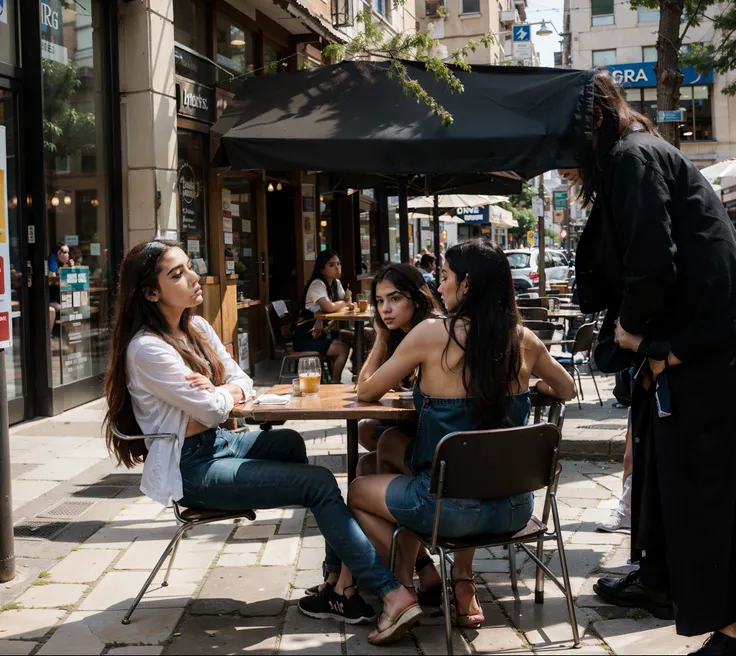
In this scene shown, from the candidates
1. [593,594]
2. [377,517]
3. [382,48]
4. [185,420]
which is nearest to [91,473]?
[185,420]

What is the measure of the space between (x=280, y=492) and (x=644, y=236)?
1710mm

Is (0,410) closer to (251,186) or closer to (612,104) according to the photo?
(612,104)

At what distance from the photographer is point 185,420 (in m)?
3.75

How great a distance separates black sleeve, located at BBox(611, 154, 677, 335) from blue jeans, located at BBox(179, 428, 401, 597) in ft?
4.39

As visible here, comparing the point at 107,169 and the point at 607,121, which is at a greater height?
the point at 107,169

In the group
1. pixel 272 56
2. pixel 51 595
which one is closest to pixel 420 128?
pixel 51 595

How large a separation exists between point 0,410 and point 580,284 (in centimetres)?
259

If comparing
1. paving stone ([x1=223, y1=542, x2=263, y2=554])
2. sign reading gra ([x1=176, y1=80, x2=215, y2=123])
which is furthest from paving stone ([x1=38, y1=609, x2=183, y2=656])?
sign reading gra ([x1=176, y1=80, x2=215, y2=123])

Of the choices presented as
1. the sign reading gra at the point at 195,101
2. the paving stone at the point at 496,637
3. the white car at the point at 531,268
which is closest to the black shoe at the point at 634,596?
the paving stone at the point at 496,637

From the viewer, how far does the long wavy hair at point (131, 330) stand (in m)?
3.81

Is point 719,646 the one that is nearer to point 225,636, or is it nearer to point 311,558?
point 225,636

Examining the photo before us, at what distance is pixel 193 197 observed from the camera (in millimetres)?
10344

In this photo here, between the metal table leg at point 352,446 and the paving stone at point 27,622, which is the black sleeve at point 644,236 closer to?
the metal table leg at point 352,446

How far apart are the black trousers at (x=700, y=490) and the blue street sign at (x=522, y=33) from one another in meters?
18.8
